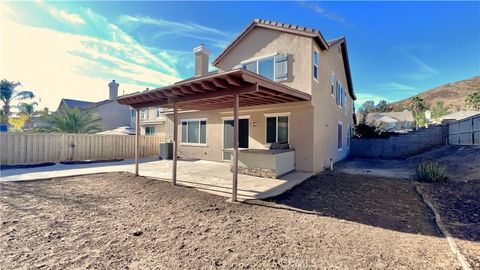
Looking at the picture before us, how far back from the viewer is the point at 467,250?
3.25 meters

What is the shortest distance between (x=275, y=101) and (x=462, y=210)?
6550 mm

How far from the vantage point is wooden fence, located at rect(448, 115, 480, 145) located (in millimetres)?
12829

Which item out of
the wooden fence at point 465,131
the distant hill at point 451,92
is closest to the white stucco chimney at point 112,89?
the wooden fence at point 465,131

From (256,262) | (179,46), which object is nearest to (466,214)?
(256,262)

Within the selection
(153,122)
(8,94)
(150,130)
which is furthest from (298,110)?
(8,94)

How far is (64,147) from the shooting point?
12523mm

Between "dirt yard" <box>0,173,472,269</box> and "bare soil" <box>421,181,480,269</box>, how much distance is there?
32 cm

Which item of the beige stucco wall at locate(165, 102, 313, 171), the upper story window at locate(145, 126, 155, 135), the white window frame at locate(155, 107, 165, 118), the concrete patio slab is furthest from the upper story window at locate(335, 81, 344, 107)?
the upper story window at locate(145, 126, 155, 135)

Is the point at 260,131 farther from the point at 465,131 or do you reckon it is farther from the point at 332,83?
the point at 465,131

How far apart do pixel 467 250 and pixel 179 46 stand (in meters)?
15.9

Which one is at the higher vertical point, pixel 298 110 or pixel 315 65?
pixel 315 65

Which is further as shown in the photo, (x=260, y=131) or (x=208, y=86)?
(x=260, y=131)

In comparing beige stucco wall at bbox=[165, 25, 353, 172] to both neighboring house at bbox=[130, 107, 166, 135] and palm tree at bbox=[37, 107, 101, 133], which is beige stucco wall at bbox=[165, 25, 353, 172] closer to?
neighboring house at bbox=[130, 107, 166, 135]

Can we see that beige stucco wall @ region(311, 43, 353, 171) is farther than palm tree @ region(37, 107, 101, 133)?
No
